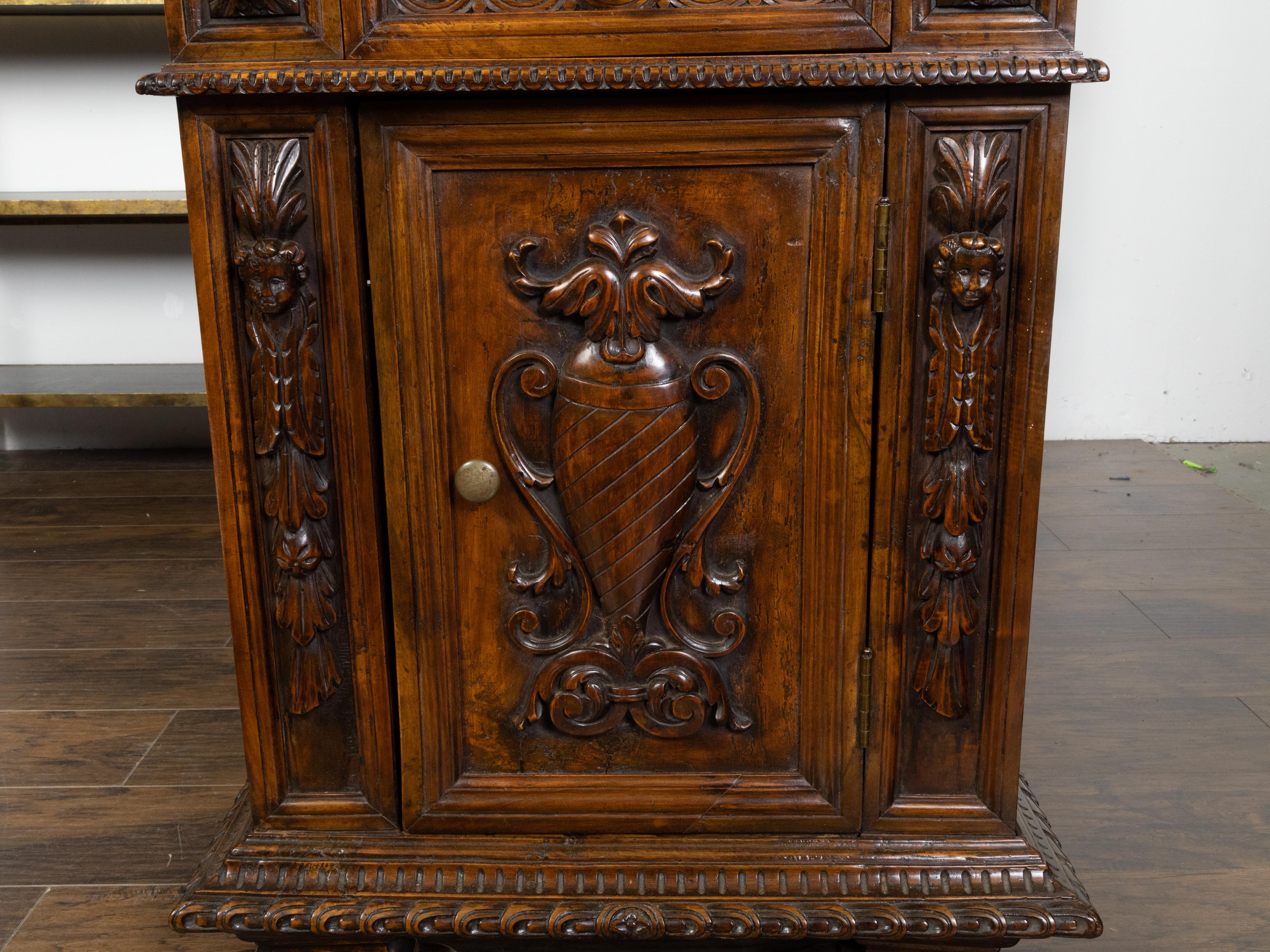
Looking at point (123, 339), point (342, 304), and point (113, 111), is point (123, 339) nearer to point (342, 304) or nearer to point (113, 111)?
point (113, 111)

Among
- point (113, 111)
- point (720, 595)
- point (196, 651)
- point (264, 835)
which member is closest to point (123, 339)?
point (113, 111)

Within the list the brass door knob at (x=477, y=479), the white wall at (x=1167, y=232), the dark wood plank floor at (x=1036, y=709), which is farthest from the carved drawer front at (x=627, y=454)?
the white wall at (x=1167, y=232)

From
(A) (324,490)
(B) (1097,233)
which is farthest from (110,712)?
(B) (1097,233)

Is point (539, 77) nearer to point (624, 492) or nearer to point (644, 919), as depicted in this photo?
point (624, 492)

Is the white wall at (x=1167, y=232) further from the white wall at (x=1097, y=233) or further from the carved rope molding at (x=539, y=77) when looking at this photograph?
the carved rope molding at (x=539, y=77)

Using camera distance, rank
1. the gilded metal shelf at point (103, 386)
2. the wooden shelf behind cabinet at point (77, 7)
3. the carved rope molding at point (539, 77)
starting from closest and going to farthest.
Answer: the carved rope molding at point (539, 77), the wooden shelf behind cabinet at point (77, 7), the gilded metal shelf at point (103, 386)

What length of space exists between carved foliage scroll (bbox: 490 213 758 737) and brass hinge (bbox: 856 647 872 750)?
118mm

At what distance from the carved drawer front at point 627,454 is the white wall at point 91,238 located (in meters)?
2.45

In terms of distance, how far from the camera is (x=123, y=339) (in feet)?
11.2

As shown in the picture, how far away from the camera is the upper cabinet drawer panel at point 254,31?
1.07m

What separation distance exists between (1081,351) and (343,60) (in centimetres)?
278

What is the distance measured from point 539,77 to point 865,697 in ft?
2.29

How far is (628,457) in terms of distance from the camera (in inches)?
46.2

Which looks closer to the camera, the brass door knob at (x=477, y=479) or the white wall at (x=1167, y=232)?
the brass door knob at (x=477, y=479)
